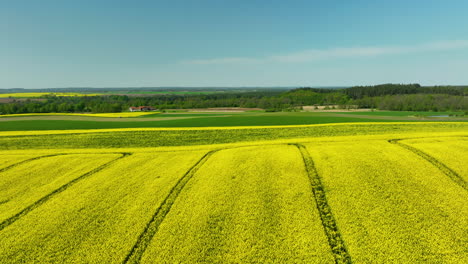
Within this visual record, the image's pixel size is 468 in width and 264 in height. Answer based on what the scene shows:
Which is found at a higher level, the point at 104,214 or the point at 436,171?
the point at 436,171

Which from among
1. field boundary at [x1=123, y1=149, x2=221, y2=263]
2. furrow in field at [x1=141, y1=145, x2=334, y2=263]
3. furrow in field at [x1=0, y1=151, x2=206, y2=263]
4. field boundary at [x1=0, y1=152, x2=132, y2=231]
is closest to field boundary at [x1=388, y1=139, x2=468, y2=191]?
furrow in field at [x1=141, y1=145, x2=334, y2=263]

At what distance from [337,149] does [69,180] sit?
21300 millimetres

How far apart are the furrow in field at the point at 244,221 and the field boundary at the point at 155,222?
0.93 ft

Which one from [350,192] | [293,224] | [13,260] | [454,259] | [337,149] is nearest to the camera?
[454,259]

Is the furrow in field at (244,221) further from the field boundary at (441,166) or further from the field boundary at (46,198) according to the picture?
the field boundary at (441,166)

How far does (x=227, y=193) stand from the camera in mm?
12984

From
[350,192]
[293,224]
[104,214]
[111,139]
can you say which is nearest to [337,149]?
[350,192]

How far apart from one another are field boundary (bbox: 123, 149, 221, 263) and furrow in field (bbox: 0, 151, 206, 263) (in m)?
0.18

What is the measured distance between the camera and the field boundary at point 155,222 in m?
8.82

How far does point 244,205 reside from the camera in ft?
38.5

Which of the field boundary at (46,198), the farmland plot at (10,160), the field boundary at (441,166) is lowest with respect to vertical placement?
the field boundary at (46,198)

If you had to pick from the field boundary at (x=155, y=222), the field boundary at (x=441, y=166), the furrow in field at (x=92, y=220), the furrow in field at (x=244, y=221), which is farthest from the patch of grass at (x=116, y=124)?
the furrow in field at (x=244, y=221)

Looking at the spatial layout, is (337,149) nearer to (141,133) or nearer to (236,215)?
(236,215)

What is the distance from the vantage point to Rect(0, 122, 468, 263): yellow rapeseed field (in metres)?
8.80
